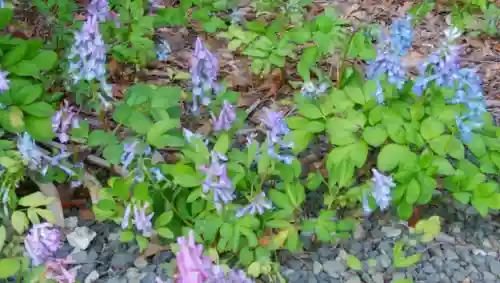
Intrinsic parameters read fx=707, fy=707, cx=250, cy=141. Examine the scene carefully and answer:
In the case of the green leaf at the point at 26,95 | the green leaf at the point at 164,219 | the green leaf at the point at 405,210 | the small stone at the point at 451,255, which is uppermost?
the green leaf at the point at 26,95

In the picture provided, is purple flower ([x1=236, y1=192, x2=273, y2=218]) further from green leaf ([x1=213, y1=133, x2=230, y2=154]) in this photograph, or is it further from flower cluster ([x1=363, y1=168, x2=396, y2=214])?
flower cluster ([x1=363, y1=168, x2=396, y2=214])

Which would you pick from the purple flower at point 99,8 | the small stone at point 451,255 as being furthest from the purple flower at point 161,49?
the small stone at point 451,255

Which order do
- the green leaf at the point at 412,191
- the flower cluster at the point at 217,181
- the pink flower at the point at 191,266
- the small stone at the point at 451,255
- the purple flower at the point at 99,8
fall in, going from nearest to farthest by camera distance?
the pink flower at the point at 191,266
the flower cluster at the point at 217,181
the green leaf at the point at 412,191
the small stone at the point at 451,255
the purple flower at the point at 99,8

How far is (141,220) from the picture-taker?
205 centimetres

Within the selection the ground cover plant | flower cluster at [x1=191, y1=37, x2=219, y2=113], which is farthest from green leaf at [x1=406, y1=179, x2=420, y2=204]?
flower cluster at [x1=191, y1=37, x2=219, y2=113]

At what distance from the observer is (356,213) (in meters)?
2.41

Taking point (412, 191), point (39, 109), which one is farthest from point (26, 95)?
point (412, 191)

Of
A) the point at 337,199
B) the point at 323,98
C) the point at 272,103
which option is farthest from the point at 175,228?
the point at 272,103

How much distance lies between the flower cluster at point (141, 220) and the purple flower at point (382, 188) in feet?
2.22

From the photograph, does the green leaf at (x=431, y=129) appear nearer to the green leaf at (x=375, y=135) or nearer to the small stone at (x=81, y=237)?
the green leaf at (x=375, y=135)

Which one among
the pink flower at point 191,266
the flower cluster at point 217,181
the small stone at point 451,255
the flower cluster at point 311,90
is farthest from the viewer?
the flower cluster at point 311,90

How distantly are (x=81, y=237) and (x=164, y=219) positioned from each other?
0.38 m

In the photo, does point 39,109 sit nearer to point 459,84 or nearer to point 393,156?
point 393,156

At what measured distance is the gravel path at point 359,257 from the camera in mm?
2242
